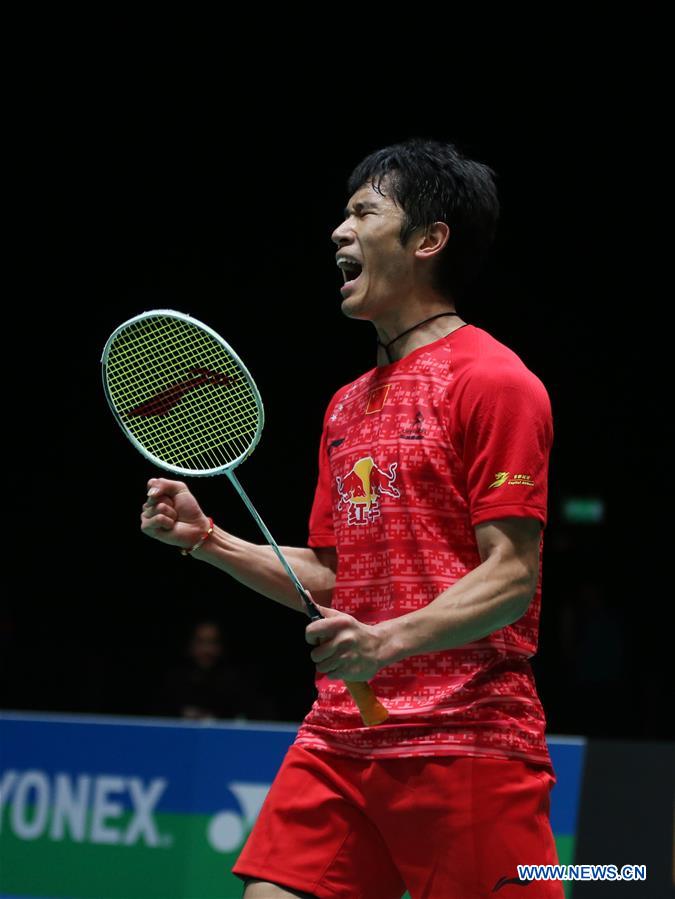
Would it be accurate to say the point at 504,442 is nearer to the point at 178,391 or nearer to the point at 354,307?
the point at 354,307

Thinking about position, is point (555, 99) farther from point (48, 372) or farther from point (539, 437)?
point (539, 437)

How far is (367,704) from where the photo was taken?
189 centimetres

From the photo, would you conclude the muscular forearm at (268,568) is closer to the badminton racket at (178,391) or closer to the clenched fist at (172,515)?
the clenched fist at (172,515)

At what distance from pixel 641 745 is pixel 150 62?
191 inches

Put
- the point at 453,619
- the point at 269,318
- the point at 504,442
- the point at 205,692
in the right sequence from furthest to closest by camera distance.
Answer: the point at 269,318, the point at 205,692, the point at 504,442, the point at 453,619

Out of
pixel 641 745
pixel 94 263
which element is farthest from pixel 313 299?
pixel 641 745

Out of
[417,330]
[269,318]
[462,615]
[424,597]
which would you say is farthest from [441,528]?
[269,318]

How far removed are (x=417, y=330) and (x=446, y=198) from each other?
24 centimetres

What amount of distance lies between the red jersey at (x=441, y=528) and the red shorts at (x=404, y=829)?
1.2 inches

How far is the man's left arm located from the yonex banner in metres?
2.36

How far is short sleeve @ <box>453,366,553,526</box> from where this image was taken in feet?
6.22

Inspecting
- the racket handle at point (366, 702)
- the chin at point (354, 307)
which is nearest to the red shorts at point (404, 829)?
the racket handle at point (366, 702)

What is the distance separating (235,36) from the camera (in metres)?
6.72

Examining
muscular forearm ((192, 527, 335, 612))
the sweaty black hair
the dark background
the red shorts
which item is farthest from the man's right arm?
the dark background
